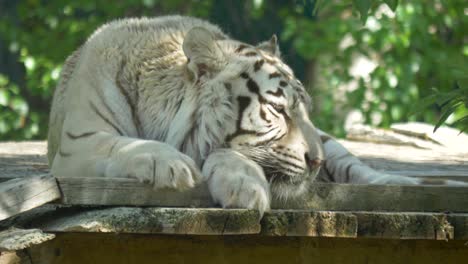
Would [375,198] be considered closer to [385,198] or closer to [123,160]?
[385,198]

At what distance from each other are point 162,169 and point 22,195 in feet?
1.90

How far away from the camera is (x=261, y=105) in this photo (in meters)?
Result: 3.94

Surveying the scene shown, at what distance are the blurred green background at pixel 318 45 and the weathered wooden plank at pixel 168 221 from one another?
714 cm

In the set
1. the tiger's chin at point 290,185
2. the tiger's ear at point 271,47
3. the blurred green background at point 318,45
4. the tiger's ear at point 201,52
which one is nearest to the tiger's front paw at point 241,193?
the tiger's chin at point 290,185

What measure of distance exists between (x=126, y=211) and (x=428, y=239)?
3.50 ft

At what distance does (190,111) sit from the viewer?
3.99m

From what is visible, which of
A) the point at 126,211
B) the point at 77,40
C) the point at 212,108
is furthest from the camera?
the point at 77,40

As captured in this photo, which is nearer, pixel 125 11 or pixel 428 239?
pixel 428 239

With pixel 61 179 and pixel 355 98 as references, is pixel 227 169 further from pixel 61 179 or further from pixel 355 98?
pixel 355 98

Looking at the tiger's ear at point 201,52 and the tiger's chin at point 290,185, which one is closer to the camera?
the tiger's chin at point 290,185

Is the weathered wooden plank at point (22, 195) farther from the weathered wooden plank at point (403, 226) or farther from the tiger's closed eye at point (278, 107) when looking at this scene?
the tiger's closed eye at point (278, 107)

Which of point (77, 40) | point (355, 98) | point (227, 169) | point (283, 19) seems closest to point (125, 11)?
point (77, 40)

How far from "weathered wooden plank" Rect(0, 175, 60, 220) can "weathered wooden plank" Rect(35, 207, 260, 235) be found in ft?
0.38

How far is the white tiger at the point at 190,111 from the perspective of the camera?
12.2ft
